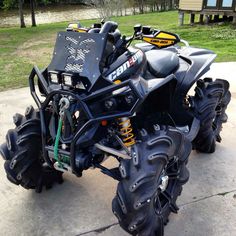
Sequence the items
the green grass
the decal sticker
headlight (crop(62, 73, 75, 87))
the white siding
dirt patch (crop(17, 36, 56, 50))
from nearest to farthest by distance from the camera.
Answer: headlight (crop(62, 73, 75, 87)) → the decal sticker → the green grass → dirt patch (crop(17, 36, 56, 50)) → the white siding

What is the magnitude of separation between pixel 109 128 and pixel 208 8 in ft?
46.5

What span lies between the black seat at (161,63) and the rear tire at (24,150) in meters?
1.04

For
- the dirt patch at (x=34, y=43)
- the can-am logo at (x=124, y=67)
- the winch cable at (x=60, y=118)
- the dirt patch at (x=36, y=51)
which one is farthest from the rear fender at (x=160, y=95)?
the dirt patch at (x=34, y=43)

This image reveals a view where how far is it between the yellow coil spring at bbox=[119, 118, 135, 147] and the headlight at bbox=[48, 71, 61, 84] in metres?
0.49

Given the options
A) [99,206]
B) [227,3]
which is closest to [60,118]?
[99,206]

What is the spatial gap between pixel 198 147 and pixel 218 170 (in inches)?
14.7

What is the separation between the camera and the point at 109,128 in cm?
242

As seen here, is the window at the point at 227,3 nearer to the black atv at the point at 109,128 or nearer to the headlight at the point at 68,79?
the black atv at the point at 109,128

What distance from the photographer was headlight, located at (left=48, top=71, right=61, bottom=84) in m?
2.32

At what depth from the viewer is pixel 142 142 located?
2.37m

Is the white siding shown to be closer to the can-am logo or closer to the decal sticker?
the can-am logo

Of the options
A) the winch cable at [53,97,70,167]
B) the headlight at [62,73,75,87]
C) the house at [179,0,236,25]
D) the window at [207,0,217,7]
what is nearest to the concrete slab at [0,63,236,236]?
the winch cable at [53,97,70,167]

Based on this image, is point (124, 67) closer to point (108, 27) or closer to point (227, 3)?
point (108, 27)

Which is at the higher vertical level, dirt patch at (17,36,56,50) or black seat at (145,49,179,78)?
black seat at (145,49,179,78)
